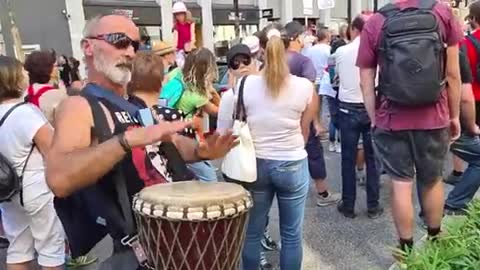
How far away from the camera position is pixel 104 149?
1.92 m

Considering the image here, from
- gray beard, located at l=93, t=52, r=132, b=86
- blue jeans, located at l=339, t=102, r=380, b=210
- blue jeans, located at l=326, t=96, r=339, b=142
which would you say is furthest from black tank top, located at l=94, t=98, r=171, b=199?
blue jeans, located at l=326, t=96, r=339, b=142

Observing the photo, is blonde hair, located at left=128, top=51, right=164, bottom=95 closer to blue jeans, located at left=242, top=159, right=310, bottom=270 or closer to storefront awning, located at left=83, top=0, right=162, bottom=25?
blue jeans, located at left=242, top=159, right=310, bottom=270

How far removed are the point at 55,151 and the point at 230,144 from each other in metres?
0.69

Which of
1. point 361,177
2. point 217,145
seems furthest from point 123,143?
point 361,177

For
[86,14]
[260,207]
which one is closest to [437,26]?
[260,207]

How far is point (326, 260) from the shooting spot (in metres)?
4.36

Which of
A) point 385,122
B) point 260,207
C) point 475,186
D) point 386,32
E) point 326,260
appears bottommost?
point 326,260

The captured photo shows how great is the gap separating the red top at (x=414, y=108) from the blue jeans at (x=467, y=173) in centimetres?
118

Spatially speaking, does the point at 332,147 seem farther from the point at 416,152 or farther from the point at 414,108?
the point at 414,108

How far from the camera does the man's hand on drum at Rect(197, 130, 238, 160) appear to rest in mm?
2312

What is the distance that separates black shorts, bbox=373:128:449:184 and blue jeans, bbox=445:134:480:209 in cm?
115

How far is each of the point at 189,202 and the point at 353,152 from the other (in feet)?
11.0

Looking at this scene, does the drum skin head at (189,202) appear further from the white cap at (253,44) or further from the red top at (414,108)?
the white cap at (253,44)

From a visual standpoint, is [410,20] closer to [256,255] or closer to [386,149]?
[386,149]
